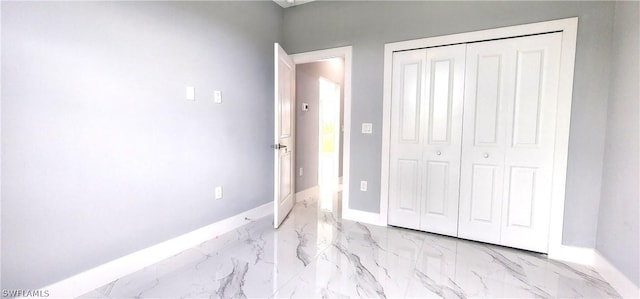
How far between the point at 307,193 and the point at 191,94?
7.42ft

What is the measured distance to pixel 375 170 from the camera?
9.76 ft

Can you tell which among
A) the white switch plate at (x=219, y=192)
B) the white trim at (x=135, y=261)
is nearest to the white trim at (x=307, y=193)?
the white trim at (x=135, y=261)

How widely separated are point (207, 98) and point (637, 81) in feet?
10.1

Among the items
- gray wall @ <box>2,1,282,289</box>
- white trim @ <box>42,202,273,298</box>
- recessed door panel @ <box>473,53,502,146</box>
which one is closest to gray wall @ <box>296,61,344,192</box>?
gray wall @ <box>2,1,282,289</box>

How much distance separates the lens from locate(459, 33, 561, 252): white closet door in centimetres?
223

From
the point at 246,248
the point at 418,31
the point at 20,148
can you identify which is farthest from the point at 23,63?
the point at 418,31

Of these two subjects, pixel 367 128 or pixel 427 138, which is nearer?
pixel 427 138

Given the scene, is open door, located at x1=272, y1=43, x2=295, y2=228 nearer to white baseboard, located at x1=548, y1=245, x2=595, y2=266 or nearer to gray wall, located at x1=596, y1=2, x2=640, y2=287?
white baseboard, located at x1=548, y1=245, x2=595, y2=266

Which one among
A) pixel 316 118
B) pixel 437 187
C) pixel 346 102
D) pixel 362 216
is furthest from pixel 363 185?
pixel 316 118

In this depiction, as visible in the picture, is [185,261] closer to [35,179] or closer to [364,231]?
[35,179]

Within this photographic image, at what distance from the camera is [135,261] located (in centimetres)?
201

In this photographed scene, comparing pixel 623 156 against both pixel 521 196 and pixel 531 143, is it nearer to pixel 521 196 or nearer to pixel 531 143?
pixel 531 143

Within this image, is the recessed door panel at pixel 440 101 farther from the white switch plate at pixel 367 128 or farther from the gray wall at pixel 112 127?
the gray wall at pixel 112 127

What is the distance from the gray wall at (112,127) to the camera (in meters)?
1.48
